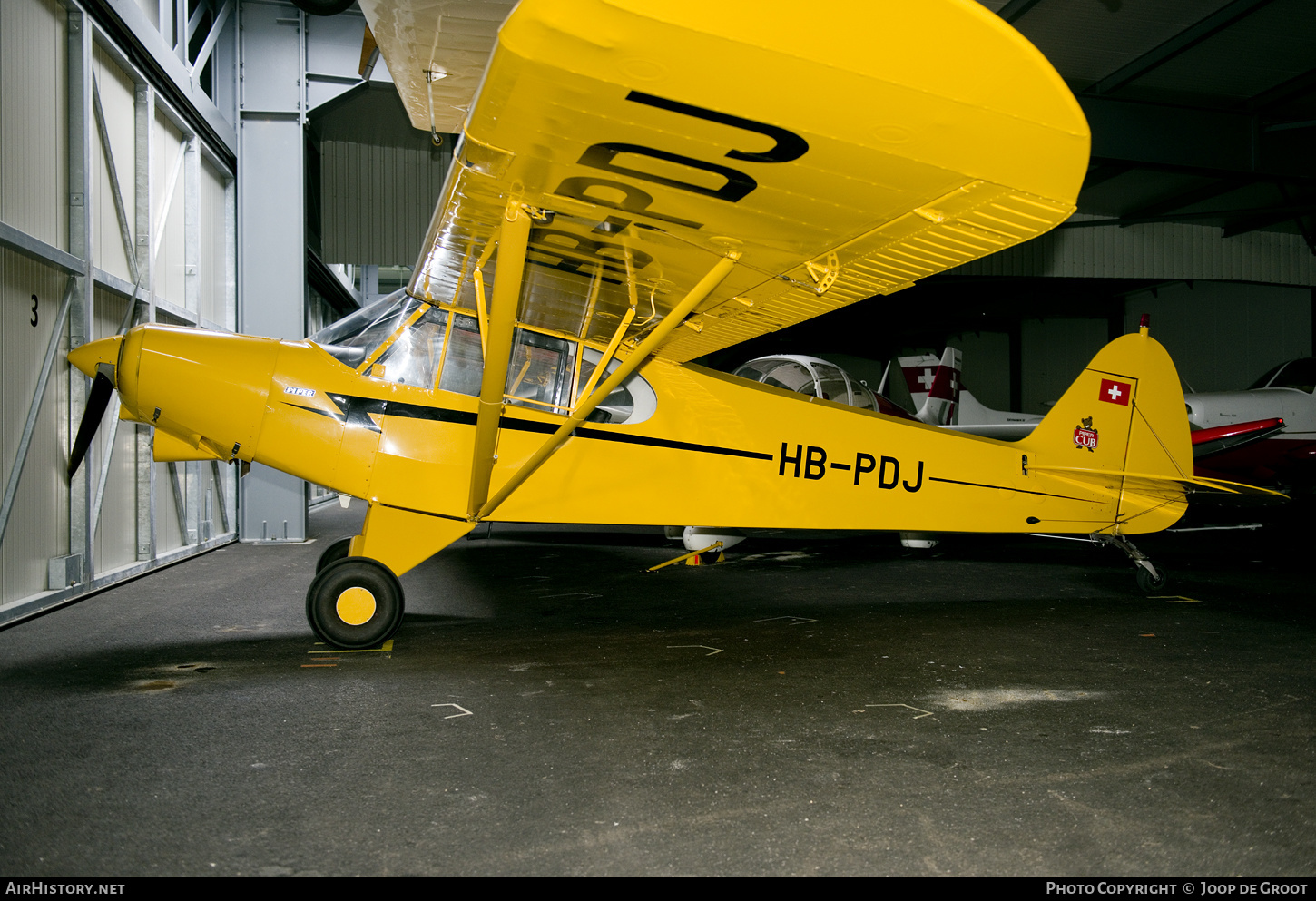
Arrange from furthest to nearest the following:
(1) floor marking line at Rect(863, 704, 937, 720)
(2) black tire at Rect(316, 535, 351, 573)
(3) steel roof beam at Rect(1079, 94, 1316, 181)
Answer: (3) steel roof beam at Rect(1079, 94, 1316, 181)
(2) black tire at Rect(316, 535, 351, 573)
(1) floor marking line at Rect(863, 704, 937, 720)

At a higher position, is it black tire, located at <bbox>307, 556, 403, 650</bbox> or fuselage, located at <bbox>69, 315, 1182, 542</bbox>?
fuselage, located at <bbox>69, 315, 1182, 542</bbox>

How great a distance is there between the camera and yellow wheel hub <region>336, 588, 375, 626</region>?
426 centimetres

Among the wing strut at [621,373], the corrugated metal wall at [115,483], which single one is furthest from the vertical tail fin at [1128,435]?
the corrugated metal wall at [115,483]

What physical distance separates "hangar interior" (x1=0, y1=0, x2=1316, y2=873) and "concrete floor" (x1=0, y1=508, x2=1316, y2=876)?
5.28 ft

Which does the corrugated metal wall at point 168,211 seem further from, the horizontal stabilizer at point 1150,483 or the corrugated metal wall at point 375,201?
the horizontal stabilizer at point 1150,483

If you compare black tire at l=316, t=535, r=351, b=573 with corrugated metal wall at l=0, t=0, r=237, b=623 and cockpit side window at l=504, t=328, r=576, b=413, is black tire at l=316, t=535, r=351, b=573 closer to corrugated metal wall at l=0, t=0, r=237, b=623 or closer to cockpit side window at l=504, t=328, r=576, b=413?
cockpit side window at l=504, t=328, r=576, b=413

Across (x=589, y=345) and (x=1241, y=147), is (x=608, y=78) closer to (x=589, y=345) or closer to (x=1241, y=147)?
(x=589, y=345)

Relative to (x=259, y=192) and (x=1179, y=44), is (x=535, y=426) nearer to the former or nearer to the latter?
Answer: (x=259, y=192)

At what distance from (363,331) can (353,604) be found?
159cm

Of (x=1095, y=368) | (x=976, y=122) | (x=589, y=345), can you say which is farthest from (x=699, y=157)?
(x=1095, y=368)

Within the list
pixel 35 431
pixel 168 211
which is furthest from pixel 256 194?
pixel 35 431

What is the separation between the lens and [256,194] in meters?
10.0

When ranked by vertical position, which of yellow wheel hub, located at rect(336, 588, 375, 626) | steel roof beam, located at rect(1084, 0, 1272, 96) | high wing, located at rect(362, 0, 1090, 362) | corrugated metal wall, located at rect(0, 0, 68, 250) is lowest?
yellow wheel hub, located at rect(336, 588, 375, 626)

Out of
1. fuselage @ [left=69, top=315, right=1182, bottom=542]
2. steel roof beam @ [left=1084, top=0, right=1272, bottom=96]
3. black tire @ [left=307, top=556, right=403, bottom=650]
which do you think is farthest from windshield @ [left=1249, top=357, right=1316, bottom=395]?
black tire @ [left=307, top=556, right=403, bottom=650]
